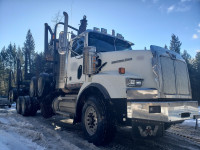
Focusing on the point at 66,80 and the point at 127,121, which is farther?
the point at 66,80

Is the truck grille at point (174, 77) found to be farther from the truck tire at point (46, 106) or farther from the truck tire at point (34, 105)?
the truck tire at point (34, 105)

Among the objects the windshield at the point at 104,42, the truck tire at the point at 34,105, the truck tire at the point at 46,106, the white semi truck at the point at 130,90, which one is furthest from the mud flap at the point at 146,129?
the truck tire at the point at 34,105

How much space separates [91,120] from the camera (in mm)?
4262

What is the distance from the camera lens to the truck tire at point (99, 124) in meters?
3.78

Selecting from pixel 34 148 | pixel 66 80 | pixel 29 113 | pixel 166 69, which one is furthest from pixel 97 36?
pixel 29 113

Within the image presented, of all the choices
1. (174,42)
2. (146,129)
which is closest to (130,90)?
(146,129)

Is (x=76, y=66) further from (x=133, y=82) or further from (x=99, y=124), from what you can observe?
(x=133, y=82)

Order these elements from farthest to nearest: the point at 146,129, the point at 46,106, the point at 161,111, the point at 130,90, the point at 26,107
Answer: the point at 26,107 → the point at 46,106 → the point at 146,129 → the point at 130,90 → the point at 161,111

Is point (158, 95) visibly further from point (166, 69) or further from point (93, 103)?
point (93, 103)

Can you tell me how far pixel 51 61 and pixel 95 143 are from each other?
15.2 feet

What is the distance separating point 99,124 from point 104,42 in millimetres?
2675

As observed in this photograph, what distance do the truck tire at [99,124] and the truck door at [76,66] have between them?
4.15 feet

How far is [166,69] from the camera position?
3723mm

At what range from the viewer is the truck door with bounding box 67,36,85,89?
5.40 meters
